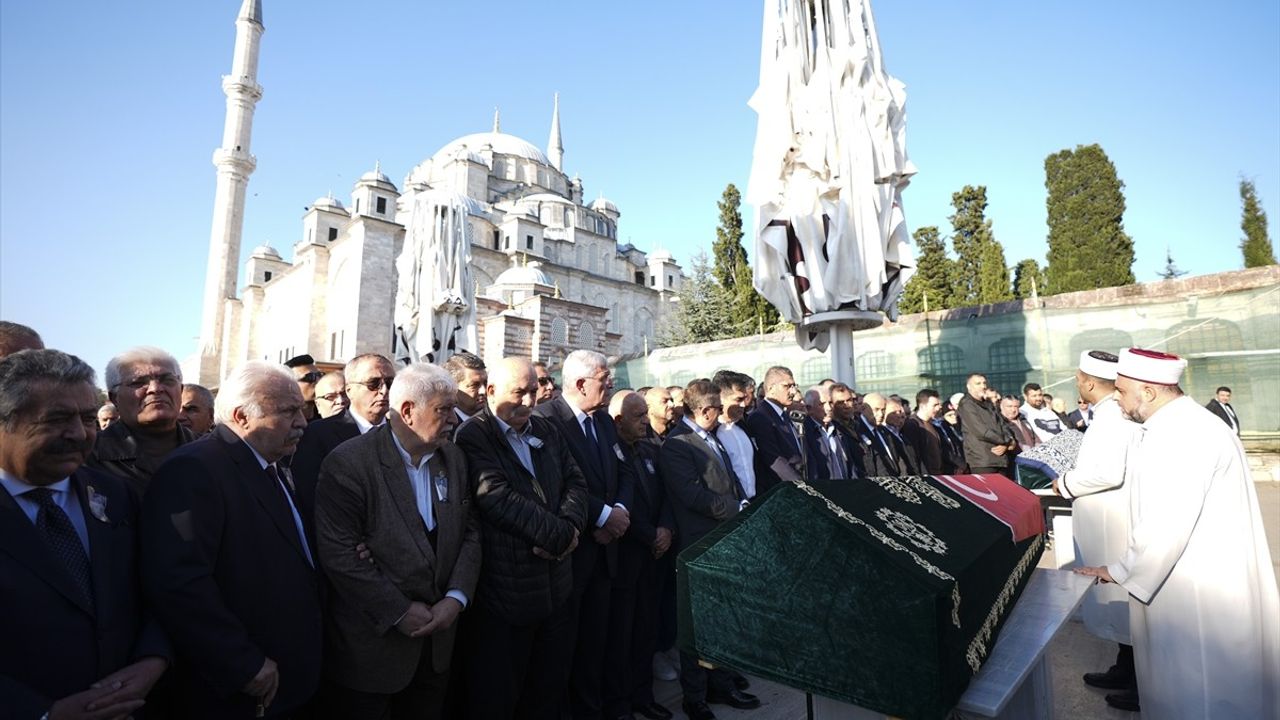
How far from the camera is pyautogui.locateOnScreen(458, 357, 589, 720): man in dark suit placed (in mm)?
2738

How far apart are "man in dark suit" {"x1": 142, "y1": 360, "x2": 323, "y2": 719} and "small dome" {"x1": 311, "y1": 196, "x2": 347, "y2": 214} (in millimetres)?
44180

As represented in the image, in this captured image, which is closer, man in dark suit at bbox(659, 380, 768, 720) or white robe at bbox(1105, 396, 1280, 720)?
white robe at bbox(1105, 396, 1280, 720)

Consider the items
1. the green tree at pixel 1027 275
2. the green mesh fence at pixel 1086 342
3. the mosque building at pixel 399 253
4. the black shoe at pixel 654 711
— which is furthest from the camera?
the mosque building at pixel 399 253

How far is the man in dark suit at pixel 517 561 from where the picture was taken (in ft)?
8.98

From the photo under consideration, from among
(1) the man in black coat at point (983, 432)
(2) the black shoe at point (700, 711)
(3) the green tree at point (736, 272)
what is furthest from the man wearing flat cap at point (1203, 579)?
(3) the green tree at point (736, 272)

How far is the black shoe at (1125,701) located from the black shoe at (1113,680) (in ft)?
0.67

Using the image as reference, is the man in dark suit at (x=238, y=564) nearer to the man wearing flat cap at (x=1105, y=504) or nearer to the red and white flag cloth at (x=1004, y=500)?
the red and white flag cloth at (x=1004, y=500)

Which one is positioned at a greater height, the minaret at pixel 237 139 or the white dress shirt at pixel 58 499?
the minaret at pixel 237 139

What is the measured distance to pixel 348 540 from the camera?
2377 millimetres

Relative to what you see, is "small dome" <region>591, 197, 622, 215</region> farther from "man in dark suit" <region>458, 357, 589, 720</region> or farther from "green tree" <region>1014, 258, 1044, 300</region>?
"man in dark suit" <region>458, 357, 589, 720</region>

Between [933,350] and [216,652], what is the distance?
32.6 feet

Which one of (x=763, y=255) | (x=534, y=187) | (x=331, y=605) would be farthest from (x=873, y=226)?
(x=534, y=187)

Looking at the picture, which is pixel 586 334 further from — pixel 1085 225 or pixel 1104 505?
pixel 1104 505

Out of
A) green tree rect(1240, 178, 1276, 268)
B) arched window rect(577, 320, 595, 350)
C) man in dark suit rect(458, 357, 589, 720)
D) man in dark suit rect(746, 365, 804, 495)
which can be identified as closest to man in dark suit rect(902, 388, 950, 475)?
man in dark suit rect(746, 365, 804, 495)
